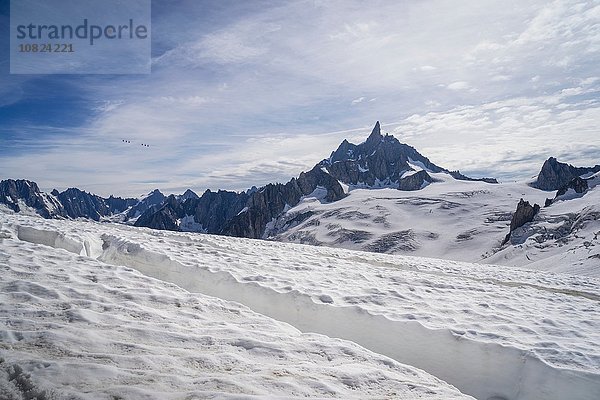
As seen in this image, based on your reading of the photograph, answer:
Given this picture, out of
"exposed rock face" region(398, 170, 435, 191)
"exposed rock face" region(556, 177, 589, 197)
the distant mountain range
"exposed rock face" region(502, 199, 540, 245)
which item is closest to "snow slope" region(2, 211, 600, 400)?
the distant mountain range

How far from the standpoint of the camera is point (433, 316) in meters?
6.86

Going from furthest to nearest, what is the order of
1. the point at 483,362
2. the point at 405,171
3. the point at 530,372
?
the point at 405,171
the point at 483,362
the point at 530,372

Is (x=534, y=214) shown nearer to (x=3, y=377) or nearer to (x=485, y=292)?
(x=485, y=292)

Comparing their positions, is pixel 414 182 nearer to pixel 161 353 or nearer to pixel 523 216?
pixel 523 216

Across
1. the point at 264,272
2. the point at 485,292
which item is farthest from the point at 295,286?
the point at 485,292

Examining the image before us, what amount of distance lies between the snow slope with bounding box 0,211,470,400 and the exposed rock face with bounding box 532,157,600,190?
171 metres

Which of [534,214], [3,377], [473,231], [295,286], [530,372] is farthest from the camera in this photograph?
[473,231]

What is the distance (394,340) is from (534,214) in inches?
3348

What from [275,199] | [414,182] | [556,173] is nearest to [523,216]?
[556,173]

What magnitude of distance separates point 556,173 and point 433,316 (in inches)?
6788

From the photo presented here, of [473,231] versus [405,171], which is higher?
[405,171]

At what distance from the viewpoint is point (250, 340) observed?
15.7 ft

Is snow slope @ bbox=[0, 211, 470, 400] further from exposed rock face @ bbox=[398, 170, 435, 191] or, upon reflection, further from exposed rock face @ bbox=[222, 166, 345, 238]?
exposed rock face @ bbox=[398, 170, 435, 191]

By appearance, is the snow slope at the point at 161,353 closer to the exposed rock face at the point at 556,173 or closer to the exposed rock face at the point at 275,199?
the exposed rock face at the point at 275,199
